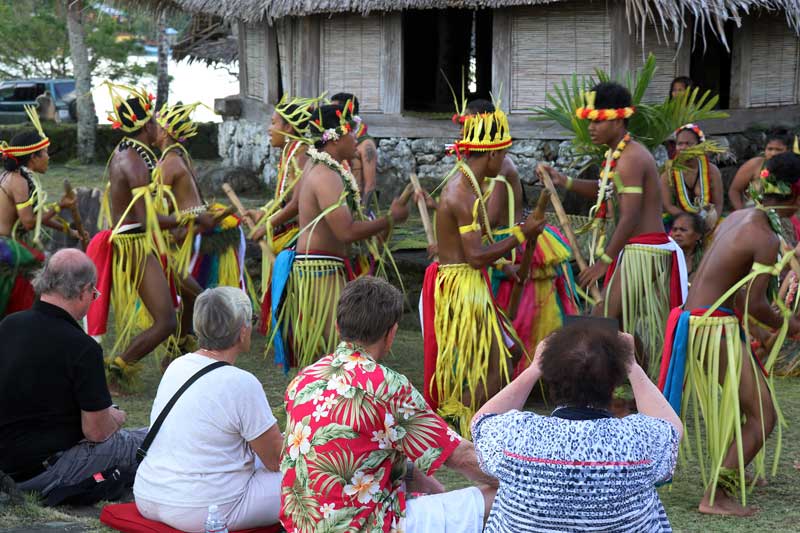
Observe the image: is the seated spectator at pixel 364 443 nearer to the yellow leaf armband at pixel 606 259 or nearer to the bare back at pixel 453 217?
the bare back at pixel 453 217

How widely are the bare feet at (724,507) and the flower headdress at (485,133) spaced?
1.95m

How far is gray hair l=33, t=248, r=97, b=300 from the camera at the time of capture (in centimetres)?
418

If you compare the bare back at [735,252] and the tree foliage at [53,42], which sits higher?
the tree foliage at [53,42]

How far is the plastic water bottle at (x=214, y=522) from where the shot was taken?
130 inches

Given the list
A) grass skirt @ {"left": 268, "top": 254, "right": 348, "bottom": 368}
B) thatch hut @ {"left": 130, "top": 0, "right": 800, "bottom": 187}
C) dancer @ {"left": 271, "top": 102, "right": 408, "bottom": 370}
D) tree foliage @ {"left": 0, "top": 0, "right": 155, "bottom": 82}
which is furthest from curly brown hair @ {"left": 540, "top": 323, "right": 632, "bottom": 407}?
tree foliage @ {"left": 0, "top": 0, "right": 155, "bottom": 82}

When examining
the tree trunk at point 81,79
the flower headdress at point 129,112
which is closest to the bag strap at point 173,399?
the flower headdress at point 129,112

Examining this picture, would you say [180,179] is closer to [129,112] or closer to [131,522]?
[129,112]

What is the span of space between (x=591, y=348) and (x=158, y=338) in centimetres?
401

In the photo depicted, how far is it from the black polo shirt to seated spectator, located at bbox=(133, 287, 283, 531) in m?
0.49

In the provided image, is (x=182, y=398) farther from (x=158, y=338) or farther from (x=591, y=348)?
(x=158, y=338)

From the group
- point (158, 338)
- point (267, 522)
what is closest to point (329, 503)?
point (267, 522)

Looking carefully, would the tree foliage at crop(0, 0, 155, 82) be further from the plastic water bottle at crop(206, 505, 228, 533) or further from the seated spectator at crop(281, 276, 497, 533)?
the seated spectator at crop(281, 276, 497, 533)

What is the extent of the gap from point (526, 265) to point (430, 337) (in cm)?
65

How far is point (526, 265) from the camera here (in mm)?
5680
